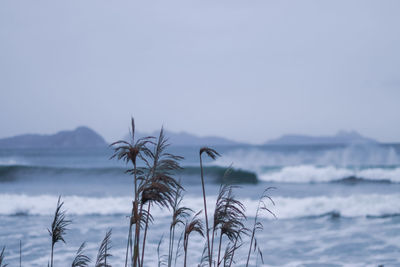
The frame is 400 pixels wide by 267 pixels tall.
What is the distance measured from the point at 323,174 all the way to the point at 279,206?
13.3 m

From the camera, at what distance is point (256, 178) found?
94.9 ft

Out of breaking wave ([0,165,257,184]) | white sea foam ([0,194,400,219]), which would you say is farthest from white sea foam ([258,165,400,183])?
white sea foam ([0,194,400,219])

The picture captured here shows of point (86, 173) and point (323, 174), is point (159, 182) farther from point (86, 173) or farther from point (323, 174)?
point (86, 173)

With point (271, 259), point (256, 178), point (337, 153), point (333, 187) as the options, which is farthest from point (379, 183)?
point (337, 153)

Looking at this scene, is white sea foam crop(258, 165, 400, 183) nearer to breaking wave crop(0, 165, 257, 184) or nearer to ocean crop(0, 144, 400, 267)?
ocean crop(0, 144, 400, 267)

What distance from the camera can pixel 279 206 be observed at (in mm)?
15758

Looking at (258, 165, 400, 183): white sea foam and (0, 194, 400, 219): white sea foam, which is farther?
(258, 165, 400, 183): white sea foam

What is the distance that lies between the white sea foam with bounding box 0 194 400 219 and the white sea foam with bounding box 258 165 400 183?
35.1 ft

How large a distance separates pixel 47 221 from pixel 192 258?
22.5ft

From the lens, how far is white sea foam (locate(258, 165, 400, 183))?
88.8 feet

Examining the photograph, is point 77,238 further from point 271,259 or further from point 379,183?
point 379,183

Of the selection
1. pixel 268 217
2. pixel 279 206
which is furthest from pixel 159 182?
pixel 279 206

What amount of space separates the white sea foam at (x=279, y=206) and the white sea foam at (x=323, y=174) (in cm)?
1068

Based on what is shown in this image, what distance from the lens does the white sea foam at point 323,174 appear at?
2706cm
